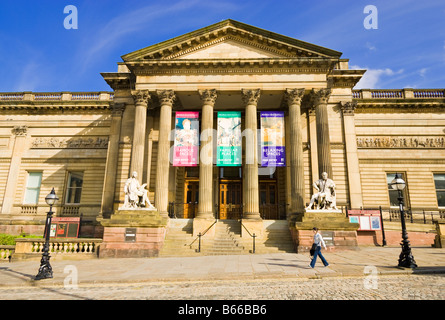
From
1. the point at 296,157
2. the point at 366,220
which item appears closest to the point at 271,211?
the point at 296,157

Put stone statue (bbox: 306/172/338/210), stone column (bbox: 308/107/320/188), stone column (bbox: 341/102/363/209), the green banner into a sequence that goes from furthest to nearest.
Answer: stone column (bbox: 308/107/320/188) < stone column (bbox: 341/102/363/209) < the green banner < stone statue (bbox: 306/172/338/210)

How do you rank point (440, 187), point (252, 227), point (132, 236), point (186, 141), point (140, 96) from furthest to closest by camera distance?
point (440, 187) < point (140, 96) < point (186, 141) < point (252, 227) < point (132, 236)

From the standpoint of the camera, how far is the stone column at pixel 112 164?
20.6m

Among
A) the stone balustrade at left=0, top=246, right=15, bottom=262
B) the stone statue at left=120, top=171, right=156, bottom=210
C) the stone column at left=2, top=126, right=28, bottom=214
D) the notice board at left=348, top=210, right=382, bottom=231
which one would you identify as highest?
the stone column at left=2, top=126, right=28, bottom=214

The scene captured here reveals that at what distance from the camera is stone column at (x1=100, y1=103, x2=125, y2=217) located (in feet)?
67.5

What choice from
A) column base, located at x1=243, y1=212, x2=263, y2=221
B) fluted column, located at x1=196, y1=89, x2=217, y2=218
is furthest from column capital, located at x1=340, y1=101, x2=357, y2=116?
column base, located at x1=243, y1=212, x2=263, y2=221

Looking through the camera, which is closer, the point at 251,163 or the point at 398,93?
the point at 251,163

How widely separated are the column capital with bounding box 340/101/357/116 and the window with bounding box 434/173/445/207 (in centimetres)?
1040

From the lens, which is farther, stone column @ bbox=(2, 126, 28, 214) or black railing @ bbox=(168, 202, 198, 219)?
stone column @ bbox=(2, 126, 28, 214)

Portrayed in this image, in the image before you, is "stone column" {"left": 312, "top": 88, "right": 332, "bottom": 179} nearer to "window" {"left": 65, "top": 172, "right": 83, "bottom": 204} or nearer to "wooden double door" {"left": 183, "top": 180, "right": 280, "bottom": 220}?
"wooden double door" {"left": 183, "top": 180, "right": 280, "bottom": 220}

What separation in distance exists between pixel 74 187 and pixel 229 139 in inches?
638

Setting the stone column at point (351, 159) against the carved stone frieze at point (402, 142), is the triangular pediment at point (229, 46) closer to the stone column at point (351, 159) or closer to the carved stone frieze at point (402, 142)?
the stone column at point (351, 159)

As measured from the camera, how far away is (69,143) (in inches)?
1032

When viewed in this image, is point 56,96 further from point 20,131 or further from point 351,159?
point 351,159
